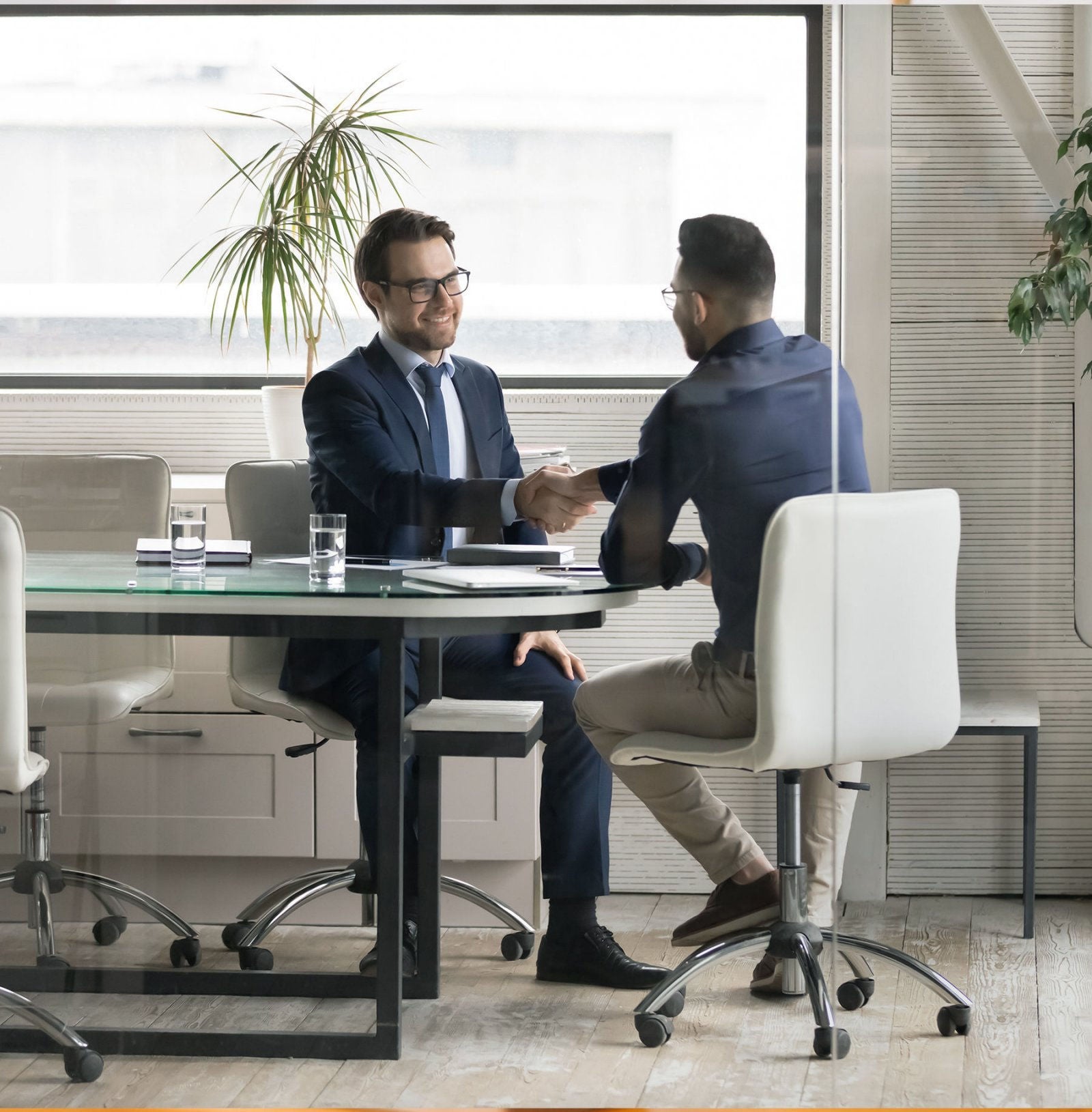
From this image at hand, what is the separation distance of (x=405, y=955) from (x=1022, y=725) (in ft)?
3.60

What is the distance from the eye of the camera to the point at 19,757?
2.54 metres

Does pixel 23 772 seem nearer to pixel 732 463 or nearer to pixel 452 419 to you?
pixel 452 419

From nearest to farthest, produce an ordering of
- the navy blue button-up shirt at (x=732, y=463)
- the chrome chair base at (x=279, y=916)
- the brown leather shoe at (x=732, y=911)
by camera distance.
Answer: the navy blue button-up shirt at (x=732, y=463) → the brown leather shoe at (x=732, y=911) → the chrome chair base at (x=279, y=916)

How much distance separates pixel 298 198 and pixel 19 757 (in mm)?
997

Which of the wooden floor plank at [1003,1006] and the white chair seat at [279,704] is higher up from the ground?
the white chair seat at [279,704]

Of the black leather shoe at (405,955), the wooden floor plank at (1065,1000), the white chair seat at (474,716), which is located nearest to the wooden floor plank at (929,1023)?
the wooden floor plank at (1065,1000)

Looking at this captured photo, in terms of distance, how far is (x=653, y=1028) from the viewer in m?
2.48

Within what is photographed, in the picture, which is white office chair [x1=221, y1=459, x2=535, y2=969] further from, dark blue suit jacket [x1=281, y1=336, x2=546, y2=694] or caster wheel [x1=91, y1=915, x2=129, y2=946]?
caster wheel [x1=91, y1=915, x2=129, y2=946]

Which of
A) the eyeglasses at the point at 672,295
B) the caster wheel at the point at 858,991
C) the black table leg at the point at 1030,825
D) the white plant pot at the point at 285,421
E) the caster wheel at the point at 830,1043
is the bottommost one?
the caster wheel at the point at 830,1043

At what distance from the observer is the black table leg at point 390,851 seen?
2.56m

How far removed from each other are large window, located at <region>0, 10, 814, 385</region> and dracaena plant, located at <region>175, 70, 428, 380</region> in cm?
2

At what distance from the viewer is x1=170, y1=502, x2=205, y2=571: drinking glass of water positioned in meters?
2.51

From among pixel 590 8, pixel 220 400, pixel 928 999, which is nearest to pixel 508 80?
pixel 590 8

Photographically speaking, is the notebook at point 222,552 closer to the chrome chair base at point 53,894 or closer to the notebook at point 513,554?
the notebook at point 513,554
